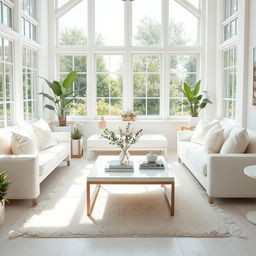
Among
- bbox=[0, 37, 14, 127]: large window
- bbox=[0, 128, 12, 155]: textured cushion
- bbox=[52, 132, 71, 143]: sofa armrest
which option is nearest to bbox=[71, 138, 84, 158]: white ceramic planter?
bbox=[52, 132, 71, 143]: sofa armrest

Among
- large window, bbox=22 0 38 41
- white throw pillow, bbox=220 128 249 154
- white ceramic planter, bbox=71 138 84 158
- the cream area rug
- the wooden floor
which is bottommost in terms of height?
the wooden floor

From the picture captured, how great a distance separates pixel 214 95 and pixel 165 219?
469 cm

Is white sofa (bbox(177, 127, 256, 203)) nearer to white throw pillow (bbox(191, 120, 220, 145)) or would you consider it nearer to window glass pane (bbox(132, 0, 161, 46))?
white throw pillow (bbox(191, 120, 220, 145))

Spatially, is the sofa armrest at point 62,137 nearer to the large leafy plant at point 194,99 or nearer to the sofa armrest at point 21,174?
the sofa armrest at point 21,174

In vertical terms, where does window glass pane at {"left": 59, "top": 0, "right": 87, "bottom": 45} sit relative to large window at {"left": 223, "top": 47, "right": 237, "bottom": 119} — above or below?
above

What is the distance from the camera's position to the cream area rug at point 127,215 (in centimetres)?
321

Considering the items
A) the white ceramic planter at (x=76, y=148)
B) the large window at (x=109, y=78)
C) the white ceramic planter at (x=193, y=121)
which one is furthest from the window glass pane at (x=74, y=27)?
the white ceramic planter at (x=193, y=121)

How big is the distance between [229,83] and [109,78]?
270 centimetres

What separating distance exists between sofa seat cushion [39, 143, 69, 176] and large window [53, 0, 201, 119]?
2.29m

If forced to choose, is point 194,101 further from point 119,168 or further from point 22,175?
point 22,175

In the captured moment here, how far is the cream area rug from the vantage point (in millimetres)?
3215

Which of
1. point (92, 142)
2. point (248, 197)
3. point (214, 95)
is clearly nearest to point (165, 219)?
point (248, 197)

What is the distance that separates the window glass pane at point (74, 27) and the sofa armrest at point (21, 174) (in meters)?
4.64

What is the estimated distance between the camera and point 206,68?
7.71 metres
